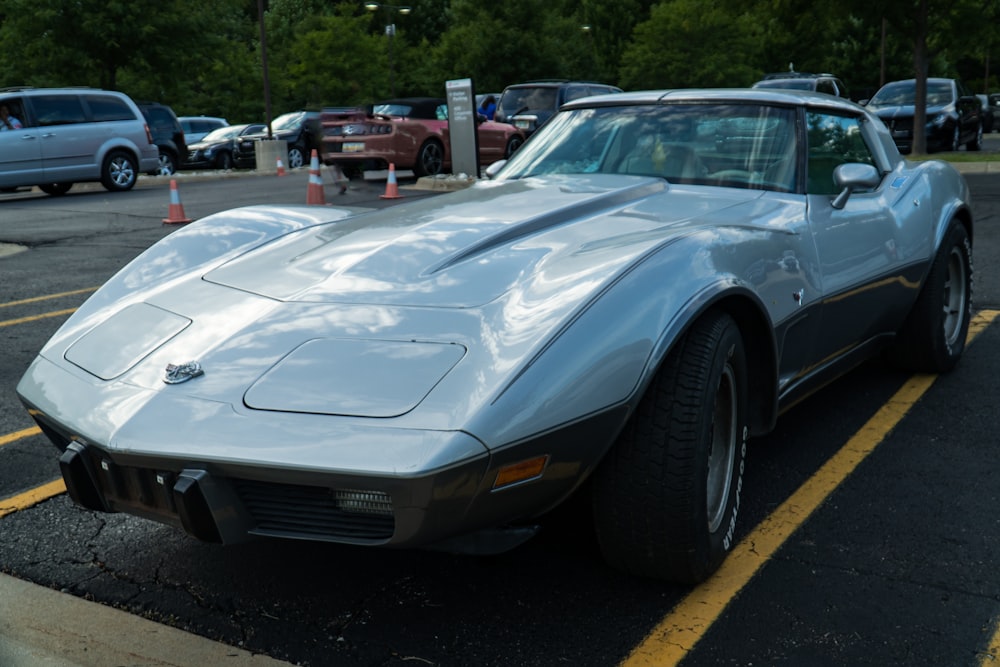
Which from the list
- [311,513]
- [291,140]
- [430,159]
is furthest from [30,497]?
[291,140]

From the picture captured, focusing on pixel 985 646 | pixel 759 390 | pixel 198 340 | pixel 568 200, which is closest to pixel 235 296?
pixel 198 340

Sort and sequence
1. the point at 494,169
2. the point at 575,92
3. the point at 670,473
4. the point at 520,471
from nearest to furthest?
1. the point at 520,471
2. the point at 670,473
3. the point at 494,169
4. the point at 575,92

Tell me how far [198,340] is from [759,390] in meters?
1.64

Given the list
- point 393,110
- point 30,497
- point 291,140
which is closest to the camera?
point 30,497

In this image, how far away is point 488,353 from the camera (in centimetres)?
245

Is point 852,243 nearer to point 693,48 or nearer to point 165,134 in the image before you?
point 165,134

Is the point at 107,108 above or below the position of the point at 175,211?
above

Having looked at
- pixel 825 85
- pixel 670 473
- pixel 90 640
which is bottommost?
pixel 90 640

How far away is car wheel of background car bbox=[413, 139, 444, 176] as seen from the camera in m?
17.6

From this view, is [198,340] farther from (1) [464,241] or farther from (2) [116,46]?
(2) [116,46]

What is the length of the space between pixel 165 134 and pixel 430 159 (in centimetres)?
763

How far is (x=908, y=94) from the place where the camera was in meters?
21.5

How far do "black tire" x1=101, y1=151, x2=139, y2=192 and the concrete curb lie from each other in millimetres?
15644

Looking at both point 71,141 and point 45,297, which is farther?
point 71,141
